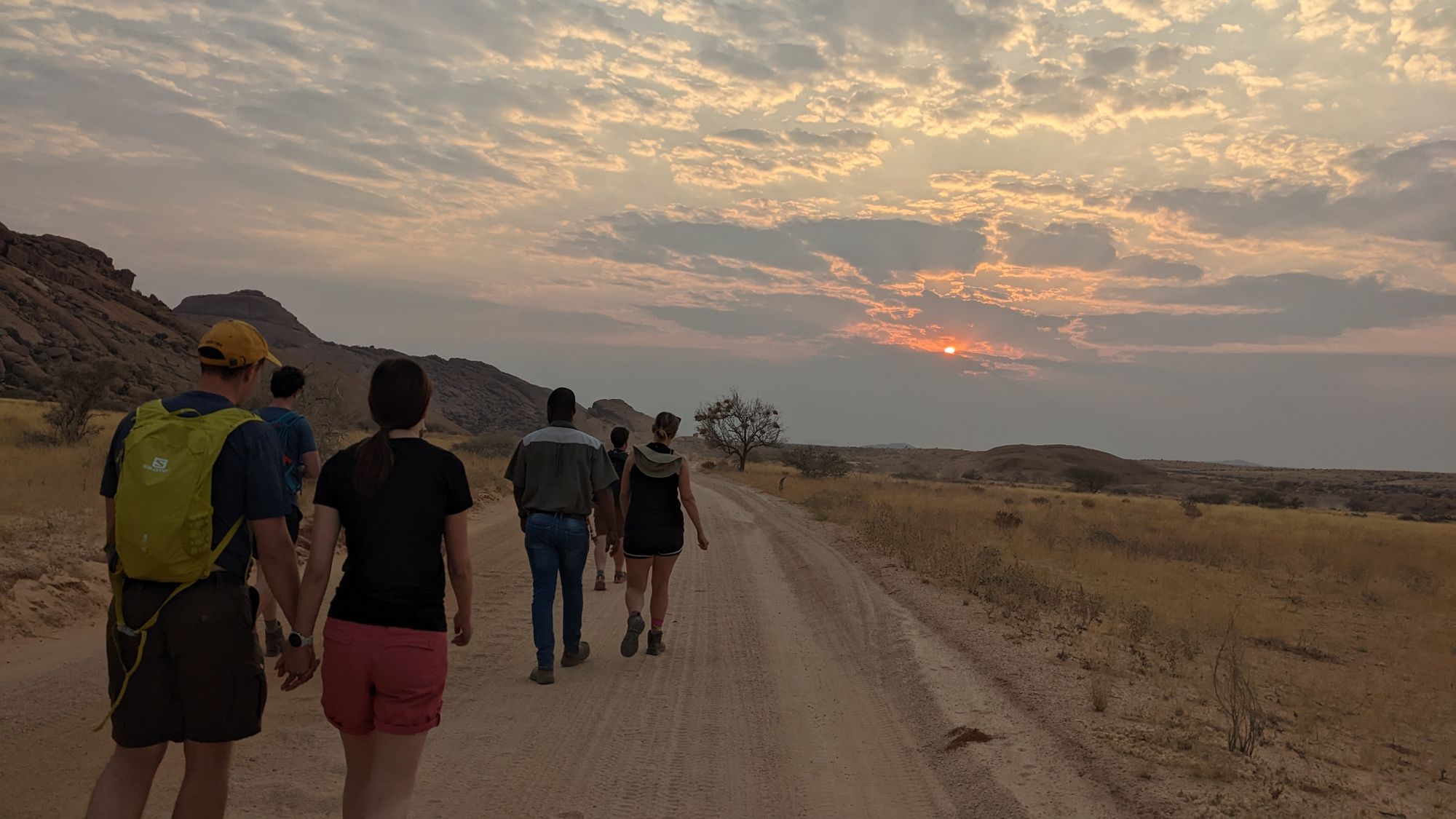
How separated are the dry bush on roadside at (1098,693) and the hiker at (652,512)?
132 inches

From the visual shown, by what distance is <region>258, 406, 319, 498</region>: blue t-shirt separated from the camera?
5.90m

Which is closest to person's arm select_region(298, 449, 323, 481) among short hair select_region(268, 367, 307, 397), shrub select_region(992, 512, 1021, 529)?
short hair select_region(268, 367, 307, 397)

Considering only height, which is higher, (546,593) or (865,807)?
(546,593)

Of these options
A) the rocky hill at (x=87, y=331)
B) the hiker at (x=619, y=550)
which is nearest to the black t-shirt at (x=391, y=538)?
the hiker at (x=619, y=550)

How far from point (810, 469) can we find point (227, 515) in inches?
1971

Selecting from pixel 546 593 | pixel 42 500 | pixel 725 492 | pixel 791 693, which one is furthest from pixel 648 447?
pixel 725 492

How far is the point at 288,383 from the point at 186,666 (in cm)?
346

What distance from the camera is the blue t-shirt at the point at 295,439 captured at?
5.90 metres

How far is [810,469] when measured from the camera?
52.5 meters

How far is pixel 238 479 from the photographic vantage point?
9.62ft

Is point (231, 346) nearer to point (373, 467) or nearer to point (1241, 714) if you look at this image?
point (373, 467)

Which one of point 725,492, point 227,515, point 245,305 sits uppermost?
point 245,305

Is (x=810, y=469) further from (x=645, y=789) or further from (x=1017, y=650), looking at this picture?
(x=645, y=789)

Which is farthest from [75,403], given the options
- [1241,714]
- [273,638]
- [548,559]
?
[1241,714]
